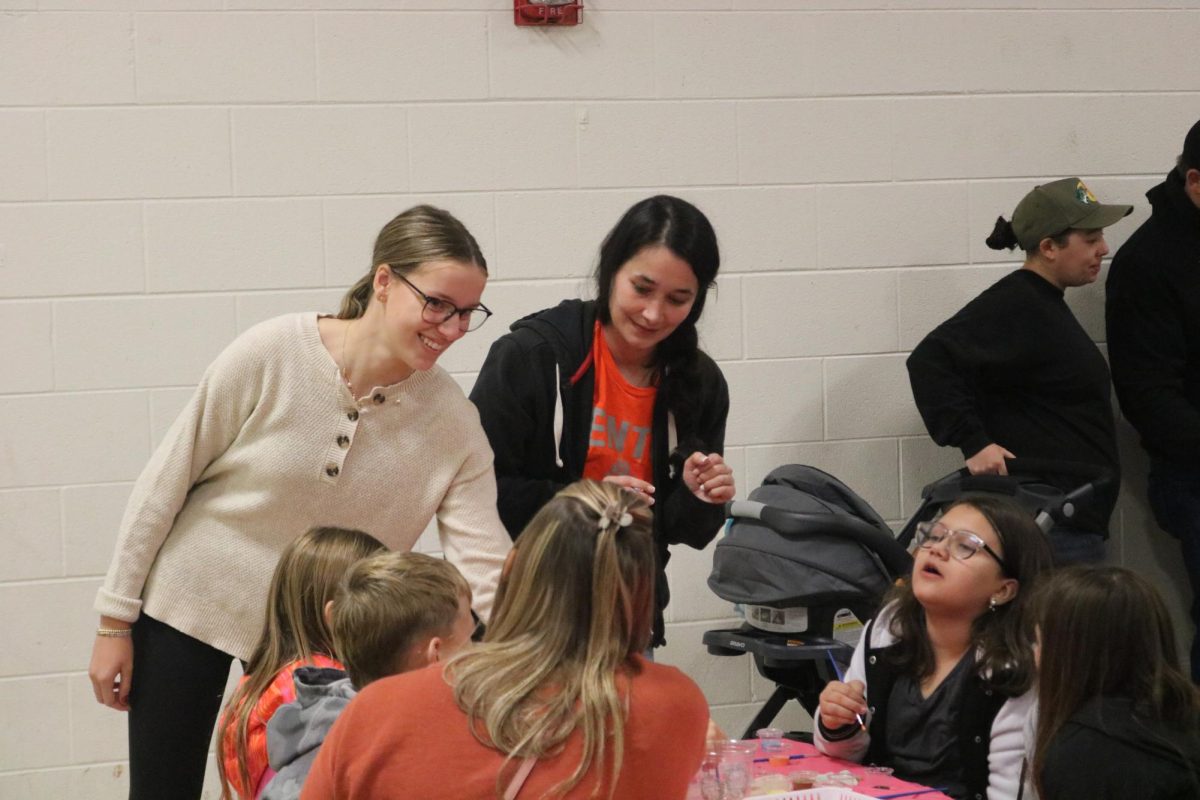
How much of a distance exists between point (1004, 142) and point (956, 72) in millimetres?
254

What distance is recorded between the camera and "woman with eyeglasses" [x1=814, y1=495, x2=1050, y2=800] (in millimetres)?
2404

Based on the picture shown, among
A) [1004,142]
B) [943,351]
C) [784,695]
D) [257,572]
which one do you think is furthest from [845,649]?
[1004,142]

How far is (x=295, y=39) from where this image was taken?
11.9 feet

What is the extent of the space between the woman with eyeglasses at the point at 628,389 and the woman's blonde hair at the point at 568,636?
0.85 metres

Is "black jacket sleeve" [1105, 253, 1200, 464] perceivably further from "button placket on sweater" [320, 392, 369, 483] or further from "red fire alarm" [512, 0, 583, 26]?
"button placket on sweater" [320, 392, 369, 483]

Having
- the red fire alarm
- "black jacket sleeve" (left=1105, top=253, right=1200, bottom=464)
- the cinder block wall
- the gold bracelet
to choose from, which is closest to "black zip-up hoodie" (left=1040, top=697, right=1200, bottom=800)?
the gold bracelet

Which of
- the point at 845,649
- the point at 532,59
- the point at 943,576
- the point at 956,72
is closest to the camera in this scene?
the point at 943,576

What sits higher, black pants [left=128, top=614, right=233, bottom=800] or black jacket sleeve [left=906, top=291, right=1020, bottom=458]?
black jacket sleeve [left=906, top=291, right=1020, bottom=458]

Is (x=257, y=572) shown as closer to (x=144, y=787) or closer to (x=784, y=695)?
(x=144, y=787)

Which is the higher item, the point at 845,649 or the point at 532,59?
the point at 532,59

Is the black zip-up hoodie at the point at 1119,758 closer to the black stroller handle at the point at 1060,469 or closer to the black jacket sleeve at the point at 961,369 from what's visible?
the black stroller handle at the point at 1060,469

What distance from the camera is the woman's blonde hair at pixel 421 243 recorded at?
2.29m

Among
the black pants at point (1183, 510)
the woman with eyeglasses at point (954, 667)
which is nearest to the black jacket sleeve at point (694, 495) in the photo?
the woman with eyeglasses at point (954, 667)

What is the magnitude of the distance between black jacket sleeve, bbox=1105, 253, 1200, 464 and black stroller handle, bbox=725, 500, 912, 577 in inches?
44.8
